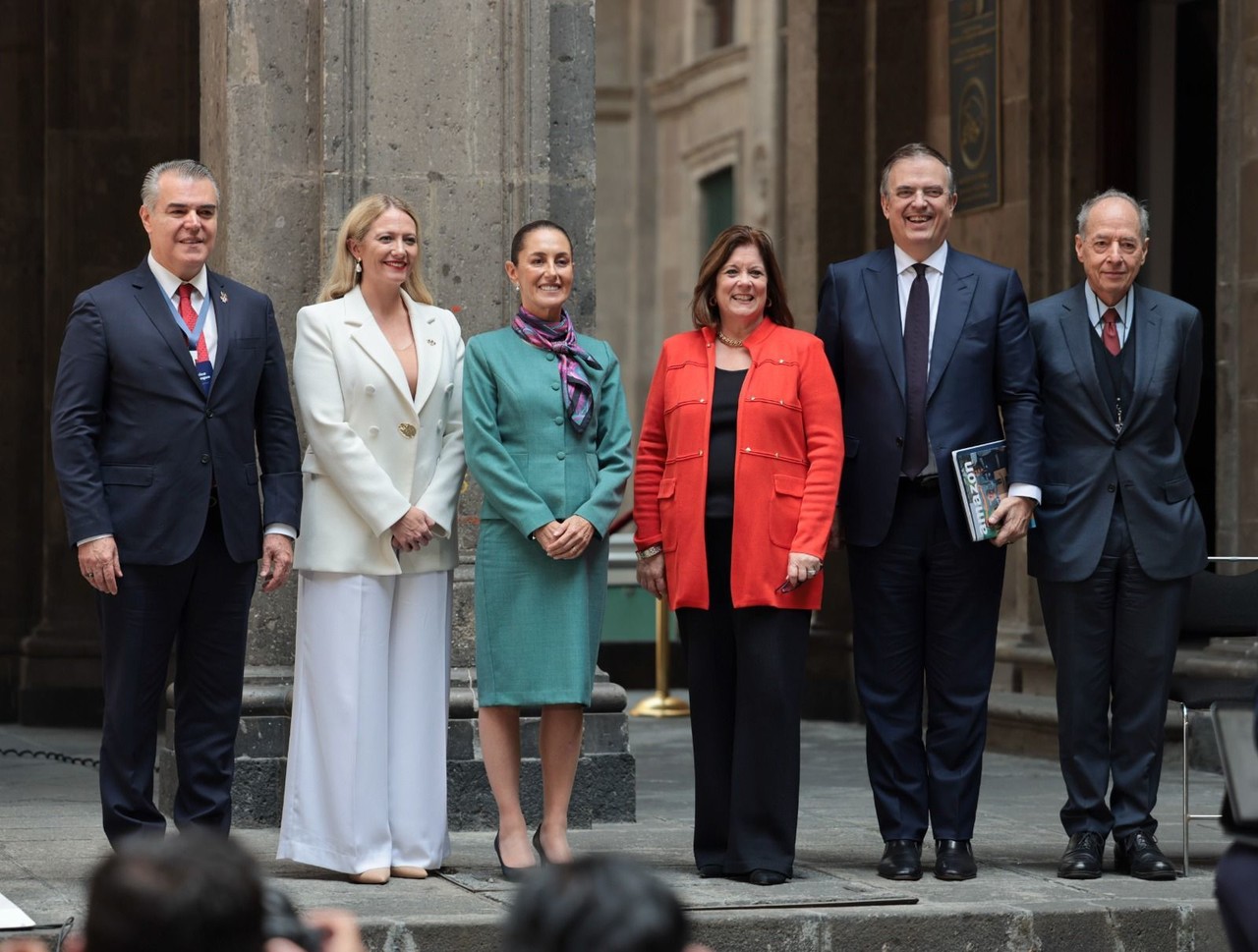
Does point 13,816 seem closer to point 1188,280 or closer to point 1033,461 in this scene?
point 1033,461

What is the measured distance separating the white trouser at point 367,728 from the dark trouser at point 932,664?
128 cm

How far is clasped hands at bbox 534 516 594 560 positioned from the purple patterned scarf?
0.29 m

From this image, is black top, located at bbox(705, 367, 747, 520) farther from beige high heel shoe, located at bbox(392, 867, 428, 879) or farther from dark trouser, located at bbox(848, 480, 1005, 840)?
beige high heel shoe, located at bbox(392, 867, 428, 879)

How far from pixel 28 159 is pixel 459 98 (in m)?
5.49

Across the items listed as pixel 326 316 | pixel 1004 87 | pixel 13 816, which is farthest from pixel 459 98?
pixel 1004 87

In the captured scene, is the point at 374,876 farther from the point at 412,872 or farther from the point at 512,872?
the point at 512,872

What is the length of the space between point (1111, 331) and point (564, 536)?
1.78m

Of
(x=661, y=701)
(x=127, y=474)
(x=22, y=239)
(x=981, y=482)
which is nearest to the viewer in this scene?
(x=127, y=474)

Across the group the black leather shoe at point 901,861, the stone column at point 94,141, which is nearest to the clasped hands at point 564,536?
the black leather shoe at point 901,861

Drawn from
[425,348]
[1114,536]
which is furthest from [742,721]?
[425,348]

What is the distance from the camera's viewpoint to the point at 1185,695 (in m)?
6.83

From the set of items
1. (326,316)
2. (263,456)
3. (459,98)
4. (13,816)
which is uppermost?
(459,98)

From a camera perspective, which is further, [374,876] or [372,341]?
[372,341]

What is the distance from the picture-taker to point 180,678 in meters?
6.38
